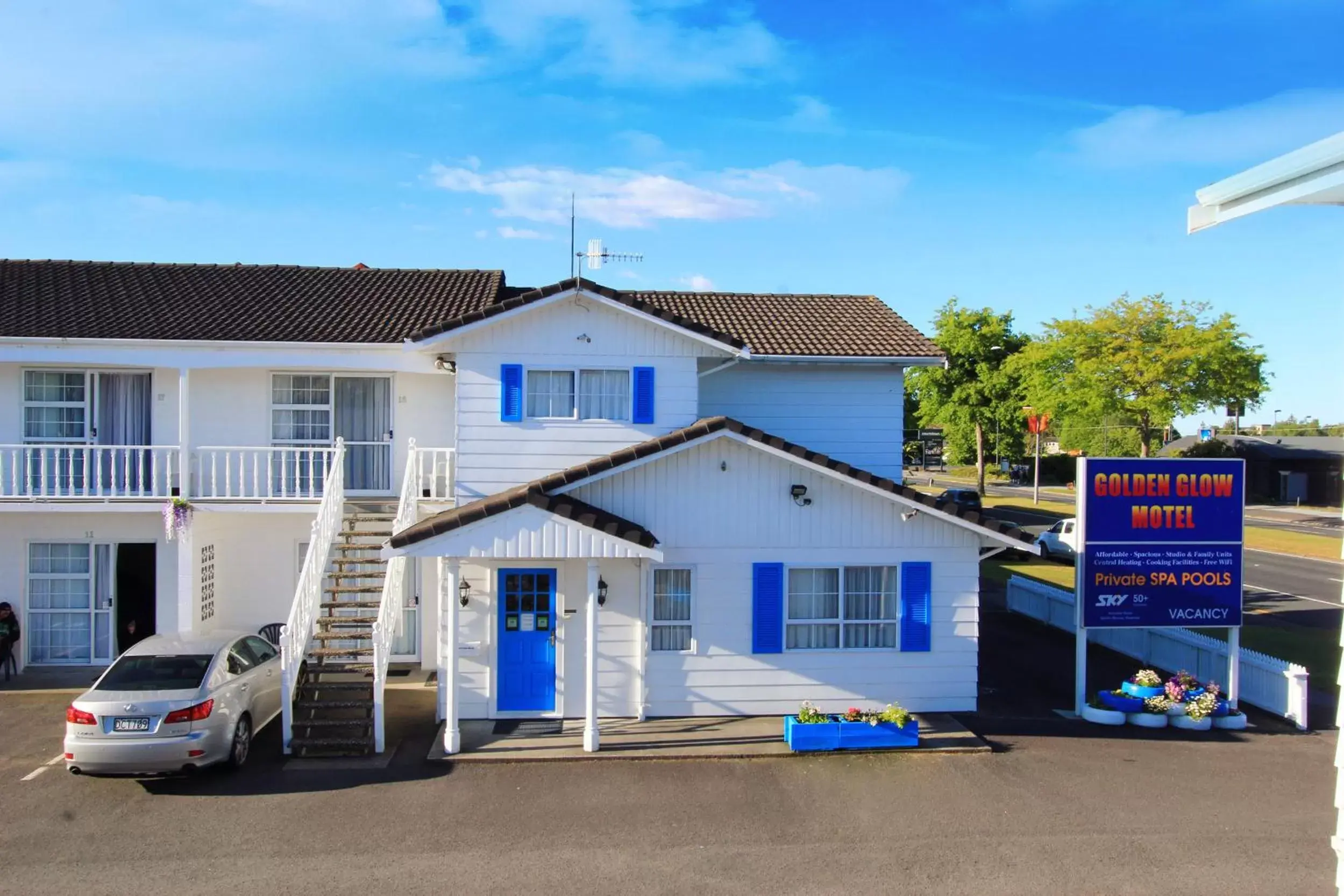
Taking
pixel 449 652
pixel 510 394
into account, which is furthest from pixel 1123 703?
pixel 510 394

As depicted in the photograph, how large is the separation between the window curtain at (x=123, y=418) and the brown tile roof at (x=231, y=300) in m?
1.05

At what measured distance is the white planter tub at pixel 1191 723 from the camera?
40.1 feet

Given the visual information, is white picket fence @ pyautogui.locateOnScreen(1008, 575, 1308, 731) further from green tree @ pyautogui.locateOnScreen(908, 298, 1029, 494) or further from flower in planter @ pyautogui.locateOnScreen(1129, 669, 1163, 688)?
green tree @ pyautogui.locateOnScreen(908, 298, 1029, 494)

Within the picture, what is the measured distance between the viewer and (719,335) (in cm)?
1275

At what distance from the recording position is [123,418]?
601 inches

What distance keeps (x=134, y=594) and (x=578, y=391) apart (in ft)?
28.7

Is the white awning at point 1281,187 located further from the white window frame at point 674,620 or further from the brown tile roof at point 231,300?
the brown tile roof at point 231,300

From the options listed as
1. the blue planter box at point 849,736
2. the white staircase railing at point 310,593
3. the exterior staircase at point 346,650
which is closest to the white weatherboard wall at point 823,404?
the blue planter box at point 849,736

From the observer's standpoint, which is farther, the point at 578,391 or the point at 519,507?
the point at 578,391

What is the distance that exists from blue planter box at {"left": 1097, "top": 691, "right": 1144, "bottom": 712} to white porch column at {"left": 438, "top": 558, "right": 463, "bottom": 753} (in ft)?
29.1

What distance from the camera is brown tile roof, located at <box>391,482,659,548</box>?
1090 cm

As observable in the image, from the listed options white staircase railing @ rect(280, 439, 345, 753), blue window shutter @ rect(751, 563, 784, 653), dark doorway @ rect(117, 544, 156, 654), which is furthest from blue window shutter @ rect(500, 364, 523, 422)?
dark doorway @ rect(117, 544, 156, 654)

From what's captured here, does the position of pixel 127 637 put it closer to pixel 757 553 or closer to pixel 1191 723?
pixel 757 553

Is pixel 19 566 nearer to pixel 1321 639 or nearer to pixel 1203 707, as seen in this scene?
pixel 1203 707
